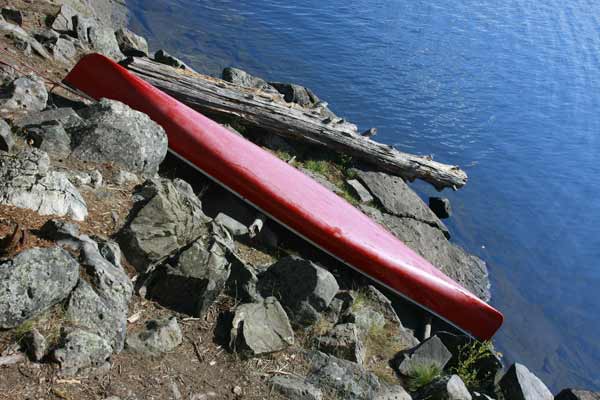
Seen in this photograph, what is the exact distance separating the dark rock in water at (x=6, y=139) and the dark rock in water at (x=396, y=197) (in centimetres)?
473

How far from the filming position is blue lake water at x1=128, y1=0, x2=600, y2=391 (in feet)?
29.9

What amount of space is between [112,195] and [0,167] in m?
0.93

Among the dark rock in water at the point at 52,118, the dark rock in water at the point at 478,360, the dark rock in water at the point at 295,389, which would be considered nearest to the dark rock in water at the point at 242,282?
the dark rock in water at the point at 295,389

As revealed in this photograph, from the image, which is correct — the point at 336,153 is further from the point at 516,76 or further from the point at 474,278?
the point at 516,76

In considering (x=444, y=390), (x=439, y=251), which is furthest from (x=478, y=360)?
(x=439, y=251)

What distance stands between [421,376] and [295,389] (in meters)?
1.38

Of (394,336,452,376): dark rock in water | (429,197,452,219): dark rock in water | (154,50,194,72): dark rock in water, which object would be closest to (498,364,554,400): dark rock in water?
(394,336,452,376): dark rock in water

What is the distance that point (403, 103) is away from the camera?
1270 cm

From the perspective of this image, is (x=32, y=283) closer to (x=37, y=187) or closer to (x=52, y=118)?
(x=37, y=187)

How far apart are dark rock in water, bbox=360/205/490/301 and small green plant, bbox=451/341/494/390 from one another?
7.21ft

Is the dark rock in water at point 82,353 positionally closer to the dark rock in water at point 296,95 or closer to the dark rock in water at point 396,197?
the dark rock in water at point 396,197

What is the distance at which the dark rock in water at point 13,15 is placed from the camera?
26.7 ft

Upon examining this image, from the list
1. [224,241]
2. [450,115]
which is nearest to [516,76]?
[450,115]

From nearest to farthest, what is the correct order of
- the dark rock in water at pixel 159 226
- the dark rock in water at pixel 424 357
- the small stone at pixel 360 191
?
1. the dark rock in water at pixel 159 226
2. the dark rock in water at pixel 424 357
3. the small stone at pixel 360 191
